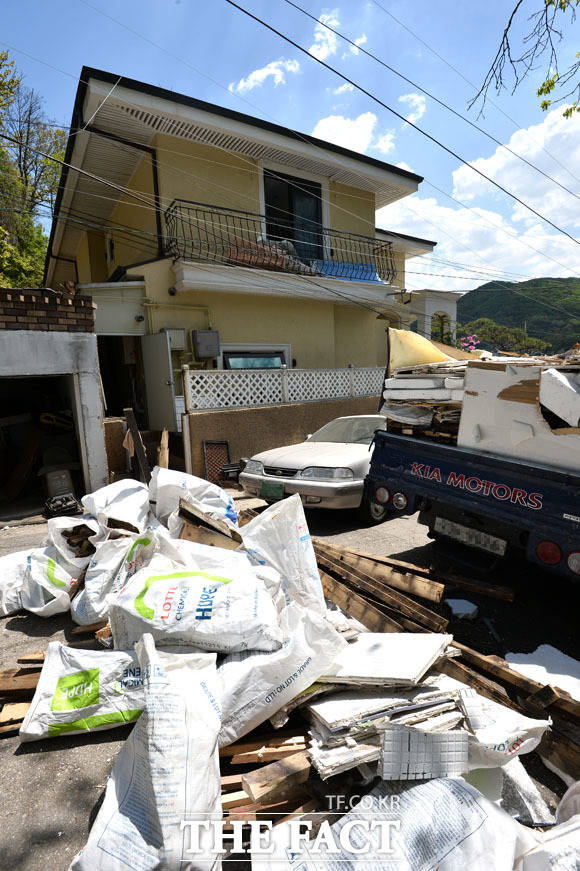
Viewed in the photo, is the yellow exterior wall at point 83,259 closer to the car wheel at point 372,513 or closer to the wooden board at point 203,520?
the car wheel at point 372,513

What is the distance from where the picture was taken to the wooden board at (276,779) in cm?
179

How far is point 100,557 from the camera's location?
3.24 meters

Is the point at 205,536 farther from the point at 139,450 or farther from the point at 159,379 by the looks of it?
the point at 159,379

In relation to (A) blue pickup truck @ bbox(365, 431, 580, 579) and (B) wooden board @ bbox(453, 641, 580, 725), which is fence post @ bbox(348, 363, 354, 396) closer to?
(A) blue pickup truck @ bbox(365, 431, 580, 579)

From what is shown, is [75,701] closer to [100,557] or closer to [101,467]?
[100,557]

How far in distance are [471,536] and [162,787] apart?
2.84m

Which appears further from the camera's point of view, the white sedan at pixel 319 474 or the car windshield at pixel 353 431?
the car windshield at pixel 353 431

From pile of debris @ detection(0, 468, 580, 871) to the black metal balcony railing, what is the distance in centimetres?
796

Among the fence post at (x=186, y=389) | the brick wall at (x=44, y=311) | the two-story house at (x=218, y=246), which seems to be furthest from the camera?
the two-story house at (x=218, y=246)

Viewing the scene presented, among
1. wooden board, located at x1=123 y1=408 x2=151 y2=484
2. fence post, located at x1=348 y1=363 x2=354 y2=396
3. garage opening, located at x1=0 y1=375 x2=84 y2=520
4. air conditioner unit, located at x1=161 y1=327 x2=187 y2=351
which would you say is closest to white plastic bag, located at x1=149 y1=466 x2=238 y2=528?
wooden board, located at x1=123 y1=408 x2=151 y2=484

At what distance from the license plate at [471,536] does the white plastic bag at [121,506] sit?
8.42 ft

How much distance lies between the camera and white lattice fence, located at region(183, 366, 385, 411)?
812 cm

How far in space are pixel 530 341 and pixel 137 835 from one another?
56.2 metres

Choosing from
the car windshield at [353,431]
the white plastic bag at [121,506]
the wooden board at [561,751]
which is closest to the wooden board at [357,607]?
the wooden board at [561,751]
